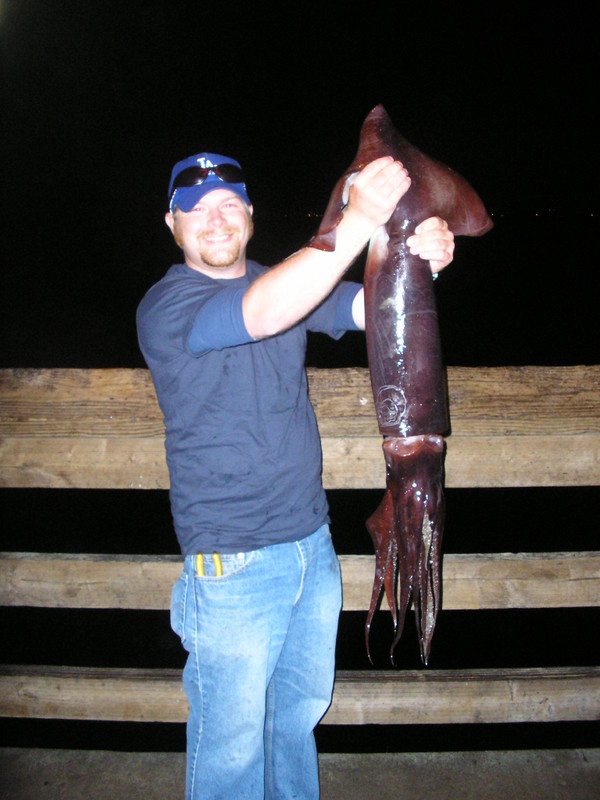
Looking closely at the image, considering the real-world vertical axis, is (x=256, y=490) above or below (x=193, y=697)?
above

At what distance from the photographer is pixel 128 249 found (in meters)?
60.7

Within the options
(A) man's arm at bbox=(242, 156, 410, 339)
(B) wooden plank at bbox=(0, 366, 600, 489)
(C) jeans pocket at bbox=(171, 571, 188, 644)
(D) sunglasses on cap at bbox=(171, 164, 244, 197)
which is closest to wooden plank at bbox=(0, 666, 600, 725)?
(C) jeans pocket at bbox=(171, 571, 188, 644)

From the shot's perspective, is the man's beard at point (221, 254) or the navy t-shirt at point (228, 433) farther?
the man's beard at point (221, 254)

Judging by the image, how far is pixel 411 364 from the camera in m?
1.71

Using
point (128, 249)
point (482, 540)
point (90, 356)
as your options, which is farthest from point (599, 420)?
point (128, 249)

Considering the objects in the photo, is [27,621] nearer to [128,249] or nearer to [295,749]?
[295,749]

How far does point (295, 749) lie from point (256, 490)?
1270 mm

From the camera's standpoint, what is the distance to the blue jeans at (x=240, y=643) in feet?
6.53

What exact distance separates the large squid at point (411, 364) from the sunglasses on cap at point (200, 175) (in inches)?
32.5

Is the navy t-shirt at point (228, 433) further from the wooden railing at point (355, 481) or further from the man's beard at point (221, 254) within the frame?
the wooden railing at point (355, 481)

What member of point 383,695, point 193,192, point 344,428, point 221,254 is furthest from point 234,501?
point 383,695

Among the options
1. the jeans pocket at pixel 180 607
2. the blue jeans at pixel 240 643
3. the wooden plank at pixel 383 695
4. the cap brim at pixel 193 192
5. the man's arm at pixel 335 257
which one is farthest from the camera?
the wooden plank at pixel 383 695

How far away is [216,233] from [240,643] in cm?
166

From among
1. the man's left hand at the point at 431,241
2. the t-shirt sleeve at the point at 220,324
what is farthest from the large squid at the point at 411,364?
the t-shirt sleeve at the point at 220,324
